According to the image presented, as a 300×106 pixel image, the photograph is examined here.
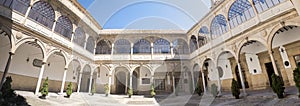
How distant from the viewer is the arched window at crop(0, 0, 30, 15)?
827cm

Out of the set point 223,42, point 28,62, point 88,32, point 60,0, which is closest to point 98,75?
point 88,32

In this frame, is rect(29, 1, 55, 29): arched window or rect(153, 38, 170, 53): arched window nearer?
rect(29, 1, 55, 29): arched window

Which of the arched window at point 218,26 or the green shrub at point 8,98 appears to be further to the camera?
the arched window at point 218,26

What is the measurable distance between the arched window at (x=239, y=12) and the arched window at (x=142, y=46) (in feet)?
29.5

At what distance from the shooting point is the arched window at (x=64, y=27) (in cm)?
1168

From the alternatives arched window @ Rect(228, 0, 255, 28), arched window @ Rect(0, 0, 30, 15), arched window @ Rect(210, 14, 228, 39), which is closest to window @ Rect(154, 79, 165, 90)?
arched window @ Rect(210, 14, 228, 39)

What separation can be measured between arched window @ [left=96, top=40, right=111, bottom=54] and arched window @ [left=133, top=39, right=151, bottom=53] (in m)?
3.04

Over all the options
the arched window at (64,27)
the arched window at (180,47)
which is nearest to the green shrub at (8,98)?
the arched window at (64,27)

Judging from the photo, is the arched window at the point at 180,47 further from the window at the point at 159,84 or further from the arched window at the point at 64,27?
the arched window at the point at 64,27

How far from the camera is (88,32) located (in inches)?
591

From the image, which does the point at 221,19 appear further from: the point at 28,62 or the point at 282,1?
the point at 28,62

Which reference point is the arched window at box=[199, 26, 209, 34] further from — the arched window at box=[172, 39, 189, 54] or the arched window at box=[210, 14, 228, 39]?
the arched window at box=[172, 39, 189, 54]

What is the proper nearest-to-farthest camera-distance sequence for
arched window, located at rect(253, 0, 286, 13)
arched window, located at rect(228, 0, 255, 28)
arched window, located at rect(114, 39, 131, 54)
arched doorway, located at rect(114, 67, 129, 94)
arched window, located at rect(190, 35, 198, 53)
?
arched window, located at rect(253, 0, 286, 13), arched window, located at rect(228, 0, 255, 28), arched window, located at rect(190, 35, 198, 53), arched window, located at rect(114, 39, 131, 54), arched doorway, located at rect(114, 67, 129, 94)

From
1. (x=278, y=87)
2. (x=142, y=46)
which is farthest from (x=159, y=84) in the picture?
(x=278, y=87)
